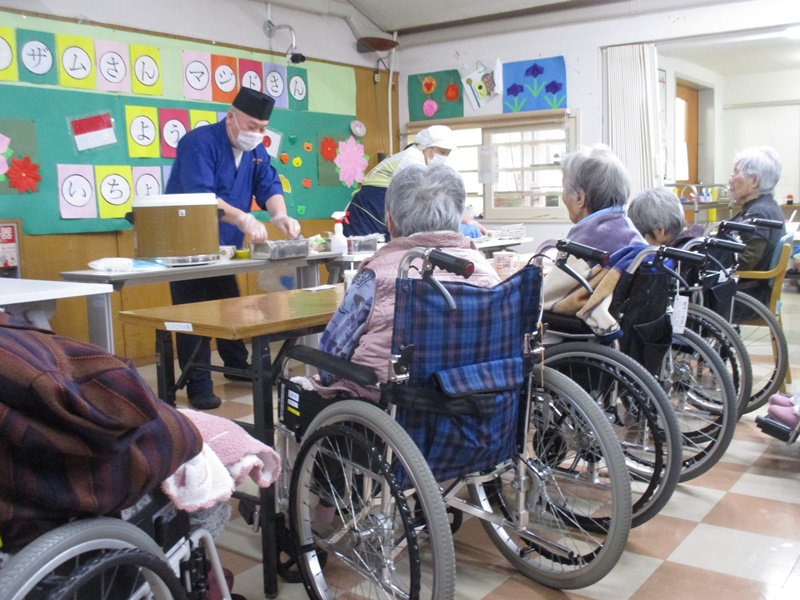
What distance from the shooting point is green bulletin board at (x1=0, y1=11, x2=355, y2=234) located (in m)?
3.85

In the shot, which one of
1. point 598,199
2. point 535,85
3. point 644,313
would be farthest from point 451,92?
point 644,313

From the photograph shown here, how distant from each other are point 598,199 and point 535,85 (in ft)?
12.1

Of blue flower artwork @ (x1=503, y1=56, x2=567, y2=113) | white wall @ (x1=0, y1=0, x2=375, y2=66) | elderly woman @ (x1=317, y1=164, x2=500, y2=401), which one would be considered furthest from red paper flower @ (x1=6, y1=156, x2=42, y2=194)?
blue flower artwork @ (x1=503, y1=56, x2=567, y2=113)

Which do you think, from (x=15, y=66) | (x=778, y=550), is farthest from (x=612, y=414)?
(x=15, y=66)

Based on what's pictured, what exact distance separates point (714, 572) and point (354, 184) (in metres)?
4.41

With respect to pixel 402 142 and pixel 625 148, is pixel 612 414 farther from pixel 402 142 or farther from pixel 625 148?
pixel 402 142

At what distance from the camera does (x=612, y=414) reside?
2217mm

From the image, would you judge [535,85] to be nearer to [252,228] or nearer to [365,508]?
[252,228]

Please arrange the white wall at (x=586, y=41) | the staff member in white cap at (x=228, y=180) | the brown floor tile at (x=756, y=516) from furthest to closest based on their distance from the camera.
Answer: the white wall at (x=586, y=41)
the staff member in white cap at (x=228, y=180)
the brown floor tile at (x=756, y=516)

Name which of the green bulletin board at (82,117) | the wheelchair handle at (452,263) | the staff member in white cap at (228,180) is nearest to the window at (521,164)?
the green bulletin board at (82,117)

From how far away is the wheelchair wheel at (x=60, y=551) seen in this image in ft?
3.06

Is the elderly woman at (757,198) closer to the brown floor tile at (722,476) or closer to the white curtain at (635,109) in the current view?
the brown floor tile at (722,476)

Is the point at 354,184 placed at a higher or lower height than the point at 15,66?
lower

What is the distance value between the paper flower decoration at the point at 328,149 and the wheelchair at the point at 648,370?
11.4 ft
